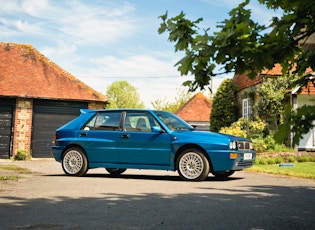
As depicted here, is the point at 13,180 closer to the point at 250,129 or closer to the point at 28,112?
the point at 28,112

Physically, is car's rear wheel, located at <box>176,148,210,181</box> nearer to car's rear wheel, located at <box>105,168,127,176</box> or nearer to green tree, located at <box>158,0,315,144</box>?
car's rear wheel, located at <box>105,168,127,176</box>

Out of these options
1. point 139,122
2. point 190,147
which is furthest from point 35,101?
point 190,147

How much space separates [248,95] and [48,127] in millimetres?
11171

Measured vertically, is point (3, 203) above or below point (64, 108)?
below

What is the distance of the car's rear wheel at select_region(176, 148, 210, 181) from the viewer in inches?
356

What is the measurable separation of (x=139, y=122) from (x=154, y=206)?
14.9 ft

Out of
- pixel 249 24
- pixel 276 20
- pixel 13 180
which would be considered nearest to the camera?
pixel 249 24

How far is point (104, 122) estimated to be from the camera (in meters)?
10.4

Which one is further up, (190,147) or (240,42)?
(240,42)

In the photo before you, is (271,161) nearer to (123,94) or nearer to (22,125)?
(22,125)

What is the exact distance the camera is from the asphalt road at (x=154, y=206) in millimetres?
4504

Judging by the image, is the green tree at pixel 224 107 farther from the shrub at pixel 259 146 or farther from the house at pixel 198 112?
the house at pixel 198 112

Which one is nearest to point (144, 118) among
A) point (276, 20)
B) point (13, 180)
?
point (13, 180)

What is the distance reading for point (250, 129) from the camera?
832 inches
